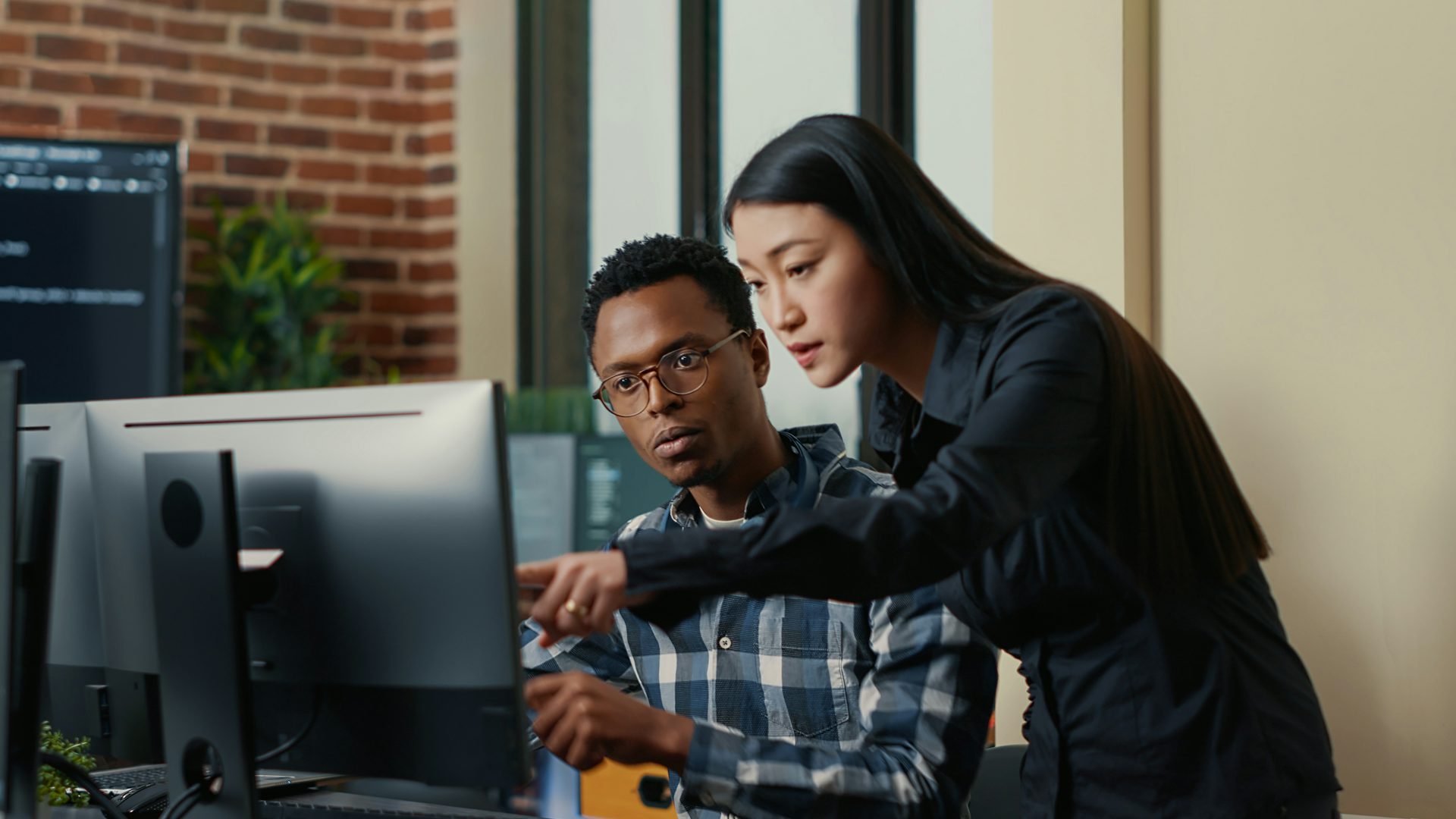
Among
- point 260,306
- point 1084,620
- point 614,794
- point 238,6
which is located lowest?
point 614,794

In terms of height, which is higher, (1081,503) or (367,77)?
(367,77)

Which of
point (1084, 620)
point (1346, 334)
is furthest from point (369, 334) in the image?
point (1084, 620)

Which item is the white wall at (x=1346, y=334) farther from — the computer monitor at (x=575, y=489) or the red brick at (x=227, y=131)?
the red brick at (x=227, y=131)

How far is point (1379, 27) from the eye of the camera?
169 centimetres

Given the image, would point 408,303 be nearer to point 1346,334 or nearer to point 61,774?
point 61,774

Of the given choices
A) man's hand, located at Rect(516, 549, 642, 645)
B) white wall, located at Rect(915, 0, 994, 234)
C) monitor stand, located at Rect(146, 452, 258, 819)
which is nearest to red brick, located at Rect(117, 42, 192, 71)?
white wall, located at Rect(915, 0, 994, 234)

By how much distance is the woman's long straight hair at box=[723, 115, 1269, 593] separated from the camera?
1.09 metres

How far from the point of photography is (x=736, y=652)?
1.43m

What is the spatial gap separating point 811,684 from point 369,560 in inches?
20.6

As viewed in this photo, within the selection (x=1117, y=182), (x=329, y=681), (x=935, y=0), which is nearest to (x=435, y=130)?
(x=935, y=0)

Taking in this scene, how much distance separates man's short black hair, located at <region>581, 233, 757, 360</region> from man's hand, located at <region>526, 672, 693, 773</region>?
0.53 metres

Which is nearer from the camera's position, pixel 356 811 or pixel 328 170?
pixel 356 811

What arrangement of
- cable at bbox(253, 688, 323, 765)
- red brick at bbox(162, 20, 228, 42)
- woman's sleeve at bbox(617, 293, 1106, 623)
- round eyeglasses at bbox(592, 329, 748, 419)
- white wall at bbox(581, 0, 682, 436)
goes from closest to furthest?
woman's sleeve at bbox(617, 293, 1106, 623) → cable at bbox(253, 688, 323, 765) → round eyeglasses at bbox(592, 329, 748, 419) → white wall at bbox(581, 0, 682, 436) → red brick at bbox(162, 20, 228, 42)

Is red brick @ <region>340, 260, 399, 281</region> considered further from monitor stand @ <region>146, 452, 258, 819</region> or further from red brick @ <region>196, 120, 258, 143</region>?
monitor stand @ <region>146, 452, 258, 819</region>
